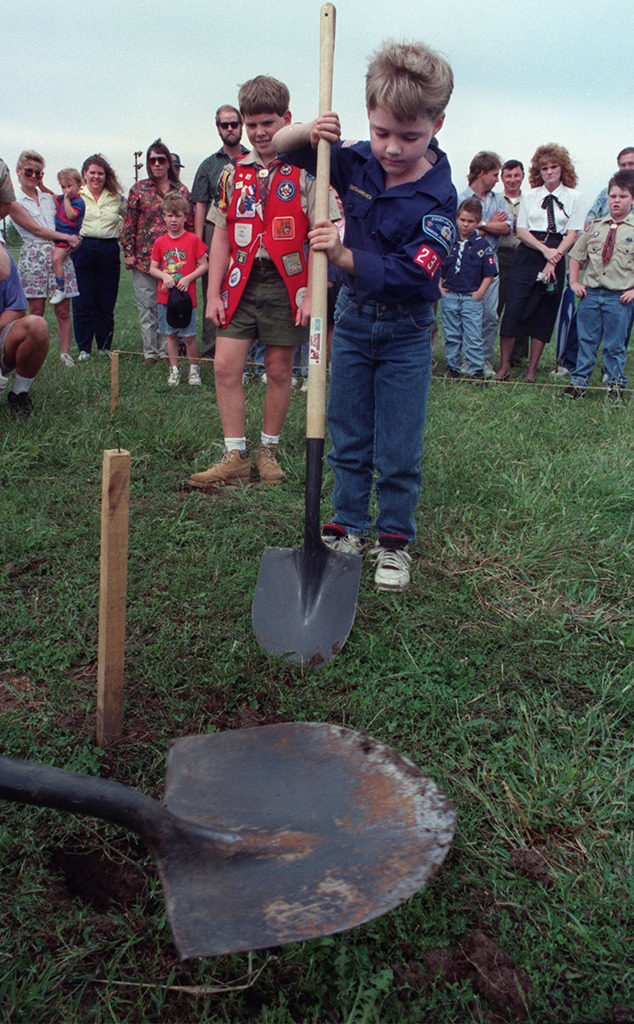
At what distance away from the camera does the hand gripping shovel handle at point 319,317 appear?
2.71 meters

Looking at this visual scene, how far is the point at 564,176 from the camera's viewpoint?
7.02 meters

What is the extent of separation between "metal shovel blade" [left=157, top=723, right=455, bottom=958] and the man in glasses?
5.16 m

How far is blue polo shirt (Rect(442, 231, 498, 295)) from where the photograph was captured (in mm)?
7363

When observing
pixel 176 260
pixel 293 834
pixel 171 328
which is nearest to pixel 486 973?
pixel 293 834

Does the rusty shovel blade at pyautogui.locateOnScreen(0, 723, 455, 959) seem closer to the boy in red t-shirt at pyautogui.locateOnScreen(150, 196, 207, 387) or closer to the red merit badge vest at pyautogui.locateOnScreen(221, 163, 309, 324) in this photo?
the red merit badge vest at pyautogui.locateOnScreen(221, 163, 309, 324)

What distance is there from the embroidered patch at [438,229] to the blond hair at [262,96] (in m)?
1.56

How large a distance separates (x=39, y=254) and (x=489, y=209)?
158 inches

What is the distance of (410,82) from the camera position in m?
2.48

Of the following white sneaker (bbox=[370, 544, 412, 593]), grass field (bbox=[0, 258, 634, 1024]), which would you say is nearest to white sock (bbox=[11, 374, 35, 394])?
grass field (bbox=[0, 258, 634, 1024])

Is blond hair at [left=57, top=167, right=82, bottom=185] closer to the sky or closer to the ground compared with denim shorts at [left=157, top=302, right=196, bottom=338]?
closer to the sky

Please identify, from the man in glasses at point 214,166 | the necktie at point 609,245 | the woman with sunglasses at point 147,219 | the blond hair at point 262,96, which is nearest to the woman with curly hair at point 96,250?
the woman with sunglasses at point 147,219

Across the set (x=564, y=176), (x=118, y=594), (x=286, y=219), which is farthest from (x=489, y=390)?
(x=118, y=594)

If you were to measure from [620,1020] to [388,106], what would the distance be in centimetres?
241

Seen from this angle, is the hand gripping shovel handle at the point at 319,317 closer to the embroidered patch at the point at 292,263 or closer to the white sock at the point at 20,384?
the embroidered patch at the point at 292,263
